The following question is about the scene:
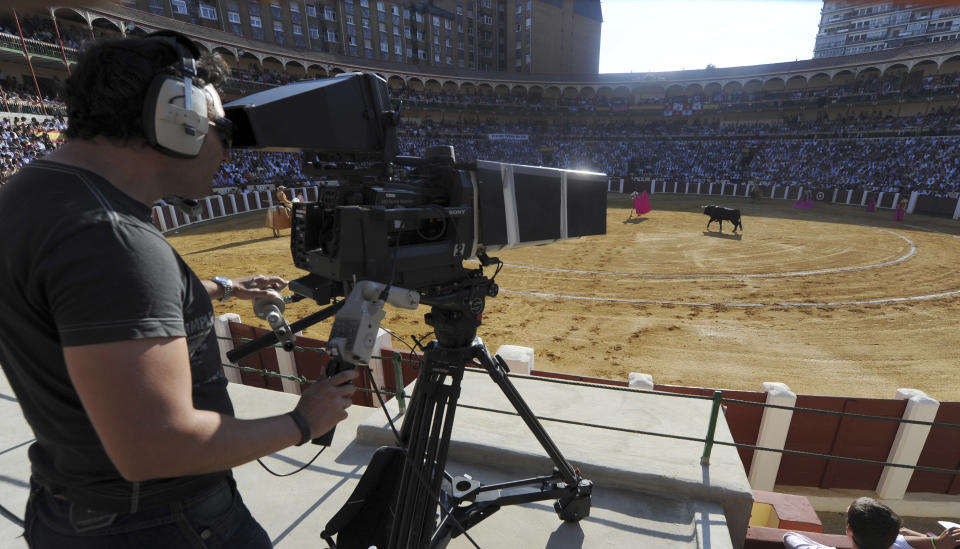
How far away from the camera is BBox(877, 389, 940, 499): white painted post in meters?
4.54

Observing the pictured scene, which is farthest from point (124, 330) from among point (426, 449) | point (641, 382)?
point (641, 382)

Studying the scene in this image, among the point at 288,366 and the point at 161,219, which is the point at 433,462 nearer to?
the point at 288,366

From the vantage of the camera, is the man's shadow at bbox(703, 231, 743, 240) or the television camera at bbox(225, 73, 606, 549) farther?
the man's shadow at bbox(703, 231, 743, 240)

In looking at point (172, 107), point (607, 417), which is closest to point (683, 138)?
point (607, 417)

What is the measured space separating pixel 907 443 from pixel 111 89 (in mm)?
7392

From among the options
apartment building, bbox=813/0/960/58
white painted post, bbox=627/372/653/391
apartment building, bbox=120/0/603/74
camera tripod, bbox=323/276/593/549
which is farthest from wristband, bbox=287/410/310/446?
apartment building, bbox=813/0/960/58

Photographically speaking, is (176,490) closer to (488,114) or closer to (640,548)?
(640,548)

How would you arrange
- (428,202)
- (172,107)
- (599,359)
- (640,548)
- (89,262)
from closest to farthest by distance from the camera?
(89,262) → (172,107) → (428,202) → (640,548) → (599,359)

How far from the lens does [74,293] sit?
80 cm

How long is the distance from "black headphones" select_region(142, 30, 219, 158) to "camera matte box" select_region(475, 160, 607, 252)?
40.1 inches

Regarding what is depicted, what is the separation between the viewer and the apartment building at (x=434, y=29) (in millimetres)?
39531

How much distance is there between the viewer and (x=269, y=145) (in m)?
1.28

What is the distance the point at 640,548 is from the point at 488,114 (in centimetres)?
5013

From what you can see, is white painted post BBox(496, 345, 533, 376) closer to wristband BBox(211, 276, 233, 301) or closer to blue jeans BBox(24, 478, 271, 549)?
wristband BBox(211, 276, 233, 301)
